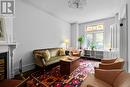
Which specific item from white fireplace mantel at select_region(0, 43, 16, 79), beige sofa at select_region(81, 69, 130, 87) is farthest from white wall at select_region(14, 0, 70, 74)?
beige sofa at select_region(81, 69, 130, 87)

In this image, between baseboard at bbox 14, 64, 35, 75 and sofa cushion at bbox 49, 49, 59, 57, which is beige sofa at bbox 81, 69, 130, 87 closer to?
baseboard at bbox 14, 64, 35, 75

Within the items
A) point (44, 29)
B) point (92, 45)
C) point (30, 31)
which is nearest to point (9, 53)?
point (30, 31)

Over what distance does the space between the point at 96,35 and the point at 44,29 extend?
383 cm

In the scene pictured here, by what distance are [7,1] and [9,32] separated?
1.12 metres

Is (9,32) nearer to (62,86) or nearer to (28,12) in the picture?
(28,12)

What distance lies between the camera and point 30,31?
5266mm

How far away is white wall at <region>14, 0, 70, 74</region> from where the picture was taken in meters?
4.71

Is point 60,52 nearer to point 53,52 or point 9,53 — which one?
point 53,52

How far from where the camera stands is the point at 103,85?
2.38m

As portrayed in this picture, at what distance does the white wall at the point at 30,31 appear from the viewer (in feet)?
15.5

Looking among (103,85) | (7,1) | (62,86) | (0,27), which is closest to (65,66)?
(62,86)

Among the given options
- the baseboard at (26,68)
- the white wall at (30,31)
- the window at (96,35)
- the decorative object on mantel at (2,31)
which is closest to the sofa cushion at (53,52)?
the white wall at (30,31)

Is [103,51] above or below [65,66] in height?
above

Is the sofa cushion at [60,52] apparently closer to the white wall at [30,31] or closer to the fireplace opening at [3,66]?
the white wall at [30,31]
